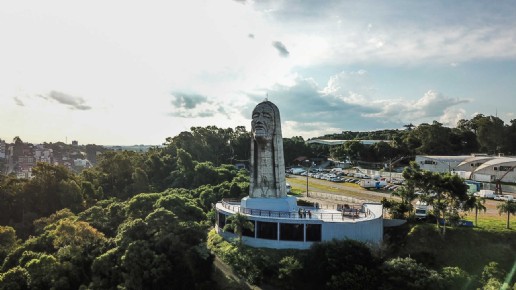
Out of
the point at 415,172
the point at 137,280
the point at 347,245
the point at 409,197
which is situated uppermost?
the point at 415,172

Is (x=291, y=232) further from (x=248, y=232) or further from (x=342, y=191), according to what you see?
(x=342, y=191)

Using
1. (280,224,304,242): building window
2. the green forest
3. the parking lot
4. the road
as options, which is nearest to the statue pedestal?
(280,224,304,242): building window

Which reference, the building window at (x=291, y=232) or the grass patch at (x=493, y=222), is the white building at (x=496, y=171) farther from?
the building window at (x=291, y=232)

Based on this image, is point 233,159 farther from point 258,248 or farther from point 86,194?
point 258,248

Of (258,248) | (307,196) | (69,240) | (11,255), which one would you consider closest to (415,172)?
(258,248)

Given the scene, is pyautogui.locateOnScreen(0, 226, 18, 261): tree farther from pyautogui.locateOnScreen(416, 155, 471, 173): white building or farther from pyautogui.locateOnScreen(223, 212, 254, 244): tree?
pyautogui.locateOnScreen(416, 155, 471, 173): white building

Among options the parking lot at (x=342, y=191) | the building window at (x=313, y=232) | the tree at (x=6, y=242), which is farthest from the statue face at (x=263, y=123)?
the tree at (x=6, y=242)
